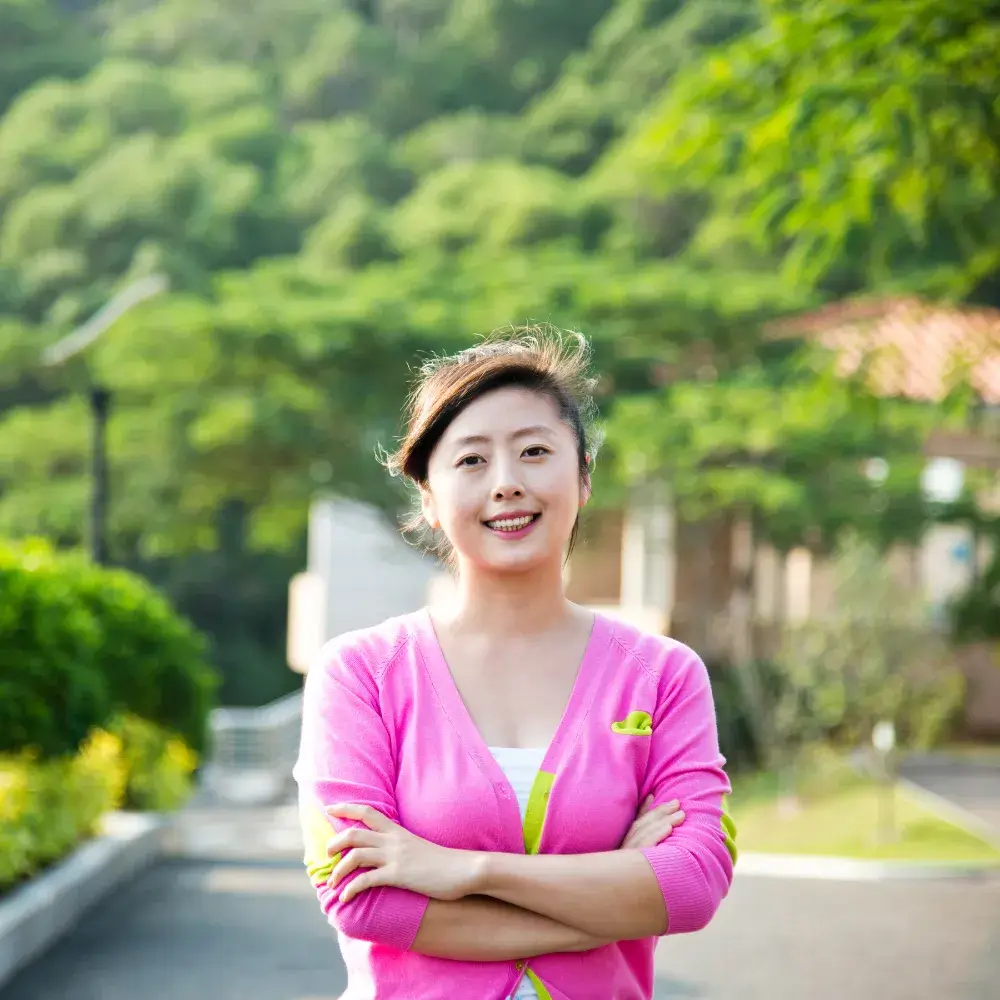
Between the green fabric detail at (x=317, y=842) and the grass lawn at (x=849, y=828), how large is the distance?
10856 millimetres

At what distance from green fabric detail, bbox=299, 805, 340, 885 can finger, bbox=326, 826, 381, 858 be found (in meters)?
0.02

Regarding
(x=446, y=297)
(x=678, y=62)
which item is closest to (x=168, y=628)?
(x=446, y=297)

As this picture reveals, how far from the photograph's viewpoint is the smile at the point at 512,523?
95.0 inches

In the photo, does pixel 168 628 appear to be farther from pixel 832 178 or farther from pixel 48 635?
pixel 832 178

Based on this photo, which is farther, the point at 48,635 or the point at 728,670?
the point at 728,670

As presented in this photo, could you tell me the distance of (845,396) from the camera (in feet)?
36.2

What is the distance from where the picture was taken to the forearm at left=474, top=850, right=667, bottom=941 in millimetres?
2271

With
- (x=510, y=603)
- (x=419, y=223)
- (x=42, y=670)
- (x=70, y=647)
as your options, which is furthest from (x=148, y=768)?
(x=419, y=223)

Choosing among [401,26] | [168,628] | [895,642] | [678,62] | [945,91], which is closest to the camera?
[945,91]

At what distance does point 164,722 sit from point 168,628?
3.23ft

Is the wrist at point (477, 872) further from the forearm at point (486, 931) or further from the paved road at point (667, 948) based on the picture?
the paved road at point (667, 948)

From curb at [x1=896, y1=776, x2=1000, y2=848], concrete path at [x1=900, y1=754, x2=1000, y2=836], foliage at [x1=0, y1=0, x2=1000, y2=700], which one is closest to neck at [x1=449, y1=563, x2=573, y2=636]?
foliage at [x1=0, y1=0, x2=1000, y2=700]

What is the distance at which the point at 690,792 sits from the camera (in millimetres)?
2398

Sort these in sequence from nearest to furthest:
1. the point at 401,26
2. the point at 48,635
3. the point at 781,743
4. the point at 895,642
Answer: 1. the point at 48,635
2. the point at 895,642
3. the point at 781,743
4. the point at 401,26
